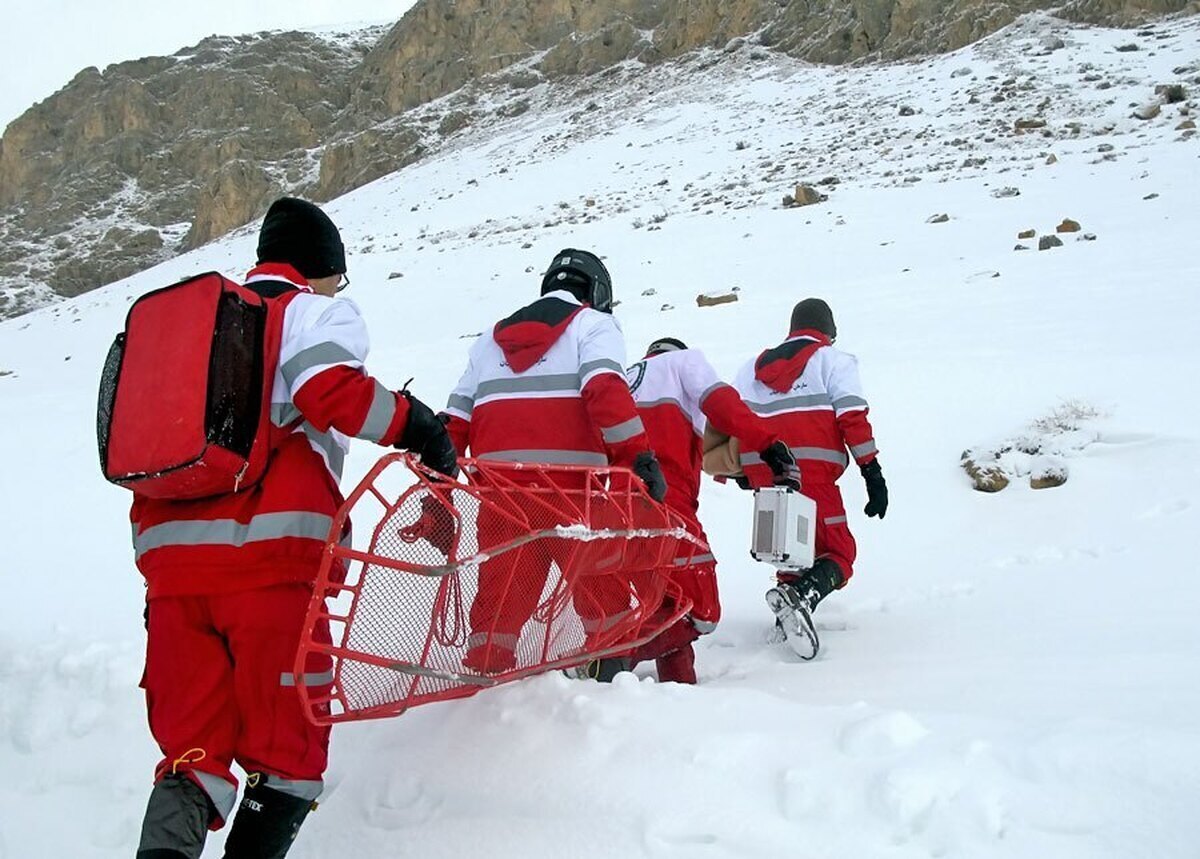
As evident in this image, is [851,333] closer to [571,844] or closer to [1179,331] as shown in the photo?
[1179,331]

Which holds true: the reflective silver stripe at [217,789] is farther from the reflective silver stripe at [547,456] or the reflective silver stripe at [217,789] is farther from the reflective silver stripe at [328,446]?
the reflective silver stripe at [547,456]

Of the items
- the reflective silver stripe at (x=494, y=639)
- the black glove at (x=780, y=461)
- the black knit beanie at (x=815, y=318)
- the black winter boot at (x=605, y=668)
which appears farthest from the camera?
the black knit beanie at (x=815, y=318)

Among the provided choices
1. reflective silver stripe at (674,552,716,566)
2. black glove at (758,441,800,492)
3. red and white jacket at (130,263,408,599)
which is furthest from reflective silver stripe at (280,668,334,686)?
black glove at (758,441,800,492)

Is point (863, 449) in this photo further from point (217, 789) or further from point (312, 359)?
point (217, 789)

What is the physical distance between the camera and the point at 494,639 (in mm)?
2746

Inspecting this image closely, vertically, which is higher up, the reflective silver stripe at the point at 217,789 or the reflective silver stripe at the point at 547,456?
the reflective silver stripe at the point at 547,456

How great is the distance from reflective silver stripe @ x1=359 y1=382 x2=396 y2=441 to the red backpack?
228 millimetres

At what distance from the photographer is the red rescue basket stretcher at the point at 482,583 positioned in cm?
220

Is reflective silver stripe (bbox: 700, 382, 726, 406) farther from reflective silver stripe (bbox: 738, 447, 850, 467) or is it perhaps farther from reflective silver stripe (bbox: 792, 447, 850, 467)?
reflective silver stripe (bbox: 792, 447, 850, 467)

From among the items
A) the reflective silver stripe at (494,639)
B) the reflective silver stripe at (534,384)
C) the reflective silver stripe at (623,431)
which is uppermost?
the reflective silver stripe at (534,384)

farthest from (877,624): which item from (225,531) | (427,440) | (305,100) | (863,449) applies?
(305,100)

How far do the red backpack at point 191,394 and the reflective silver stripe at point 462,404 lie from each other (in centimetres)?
120

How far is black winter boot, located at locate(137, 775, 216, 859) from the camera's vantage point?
1921 millimetres

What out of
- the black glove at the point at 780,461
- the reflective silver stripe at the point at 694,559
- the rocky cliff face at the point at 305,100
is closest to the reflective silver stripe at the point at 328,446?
the reflective silver stripe at the point at 694,559
